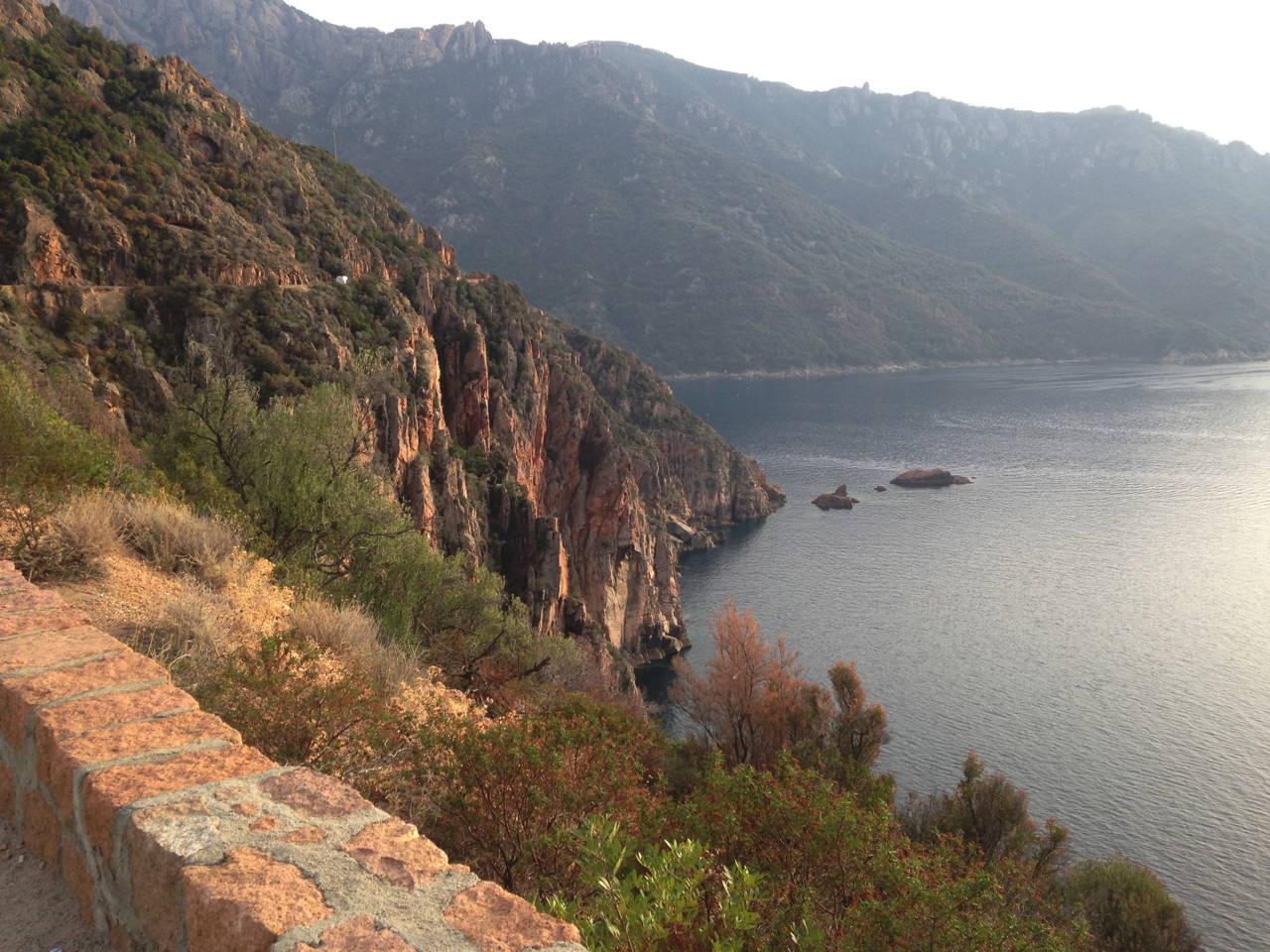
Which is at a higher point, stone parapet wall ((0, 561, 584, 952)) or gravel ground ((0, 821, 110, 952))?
stone parapet wall ((0, 561, 584, 952))

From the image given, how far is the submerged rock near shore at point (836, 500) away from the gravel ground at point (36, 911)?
9682 centimetres

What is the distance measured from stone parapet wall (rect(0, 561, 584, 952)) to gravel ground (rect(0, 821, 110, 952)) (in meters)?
0.08

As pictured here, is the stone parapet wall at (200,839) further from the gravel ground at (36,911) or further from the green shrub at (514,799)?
the green shrub at (514,799)

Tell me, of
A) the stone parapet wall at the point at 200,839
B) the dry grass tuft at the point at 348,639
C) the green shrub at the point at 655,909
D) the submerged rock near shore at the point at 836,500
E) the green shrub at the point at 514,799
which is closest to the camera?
the stone parapet wall at the point at 200,839

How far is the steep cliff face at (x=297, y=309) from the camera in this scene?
31547 mm

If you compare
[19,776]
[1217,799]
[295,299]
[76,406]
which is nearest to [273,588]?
[19,776]

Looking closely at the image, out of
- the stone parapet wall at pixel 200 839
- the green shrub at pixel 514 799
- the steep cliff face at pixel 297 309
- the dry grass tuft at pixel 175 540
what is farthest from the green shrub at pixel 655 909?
the steep cliff face at pixel 297 309

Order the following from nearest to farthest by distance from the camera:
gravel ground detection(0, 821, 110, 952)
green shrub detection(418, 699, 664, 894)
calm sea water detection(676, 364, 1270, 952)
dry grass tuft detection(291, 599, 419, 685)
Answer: gravel ground detection(0, 821, 110, 952) < green shrub detection(418, 699, 664, 894) < dry grass tuft detection(291, 599, 419, 685) < calm sea water detection(676, 364, 1270, 952)

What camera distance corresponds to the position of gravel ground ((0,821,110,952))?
3.75 metres

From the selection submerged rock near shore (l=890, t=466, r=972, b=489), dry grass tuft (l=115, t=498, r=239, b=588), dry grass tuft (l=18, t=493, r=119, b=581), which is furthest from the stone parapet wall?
A: submerged rock near shore (l=890, t=466, r=972, b=489)

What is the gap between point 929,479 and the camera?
104688 mm

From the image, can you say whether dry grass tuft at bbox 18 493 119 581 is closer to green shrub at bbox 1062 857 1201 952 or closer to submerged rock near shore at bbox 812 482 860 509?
green shrub at bbox 1062 857 1201 952

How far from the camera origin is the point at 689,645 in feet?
216

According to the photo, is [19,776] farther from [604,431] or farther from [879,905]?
[604,431]
